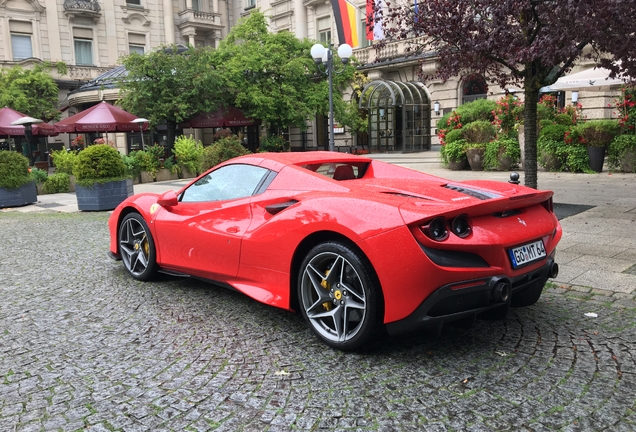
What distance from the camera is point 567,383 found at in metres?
3.10

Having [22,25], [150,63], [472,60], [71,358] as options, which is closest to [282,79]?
[150,63]

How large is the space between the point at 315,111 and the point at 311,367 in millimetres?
25652

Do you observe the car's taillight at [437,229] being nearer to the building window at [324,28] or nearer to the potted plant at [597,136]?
the potted plant at [597,136]

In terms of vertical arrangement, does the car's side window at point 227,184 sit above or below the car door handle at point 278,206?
above

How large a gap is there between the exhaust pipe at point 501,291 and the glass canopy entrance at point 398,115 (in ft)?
93.2

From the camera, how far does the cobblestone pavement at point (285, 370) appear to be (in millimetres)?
2789

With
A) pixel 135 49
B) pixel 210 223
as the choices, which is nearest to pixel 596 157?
pixel 210 223

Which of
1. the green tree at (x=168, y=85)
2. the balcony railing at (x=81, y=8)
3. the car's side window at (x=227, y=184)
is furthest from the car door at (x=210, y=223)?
the balcony railing at (x=81, y=8)

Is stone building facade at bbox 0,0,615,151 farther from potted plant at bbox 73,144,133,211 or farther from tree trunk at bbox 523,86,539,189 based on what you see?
potted plant at bbox 73,144,133,211

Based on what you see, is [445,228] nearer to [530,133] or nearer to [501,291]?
[501,291]

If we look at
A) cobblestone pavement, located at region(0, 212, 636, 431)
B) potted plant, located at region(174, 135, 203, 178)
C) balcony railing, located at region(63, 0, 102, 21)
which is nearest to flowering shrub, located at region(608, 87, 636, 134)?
cobblestone pavement, located at region(0, 212, 636, 431)

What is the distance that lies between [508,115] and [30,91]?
29.4 meters

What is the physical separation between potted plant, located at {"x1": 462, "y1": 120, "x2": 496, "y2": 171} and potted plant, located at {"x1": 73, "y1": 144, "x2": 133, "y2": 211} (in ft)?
35.0

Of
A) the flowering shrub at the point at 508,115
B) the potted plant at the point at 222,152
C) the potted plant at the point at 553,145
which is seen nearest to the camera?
the potted plant at the point at 553,145
